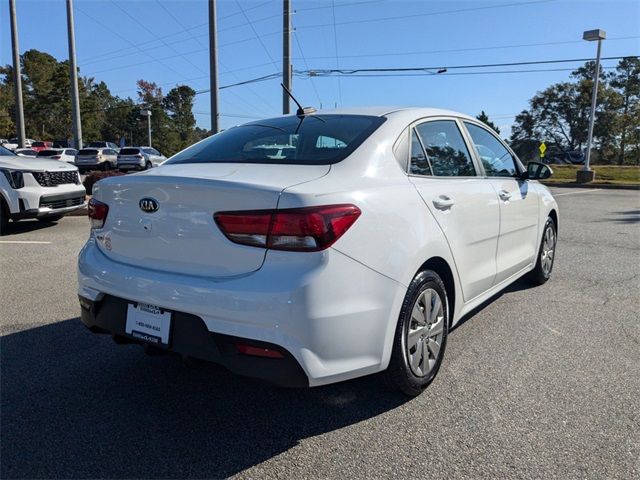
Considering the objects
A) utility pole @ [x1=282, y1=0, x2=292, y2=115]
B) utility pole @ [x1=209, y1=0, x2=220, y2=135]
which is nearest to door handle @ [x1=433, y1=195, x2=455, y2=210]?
utility pole @ [x1=209, y1=0, x2=220, y2=135]

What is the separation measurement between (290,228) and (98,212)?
4.19 ft

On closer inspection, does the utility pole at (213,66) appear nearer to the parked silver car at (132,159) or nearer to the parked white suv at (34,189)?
the parked white suv at (34,189)

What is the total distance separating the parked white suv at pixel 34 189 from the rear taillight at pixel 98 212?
226 inches

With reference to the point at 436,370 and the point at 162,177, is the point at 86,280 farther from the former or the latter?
the point at 436,370

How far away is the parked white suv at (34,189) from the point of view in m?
7.74

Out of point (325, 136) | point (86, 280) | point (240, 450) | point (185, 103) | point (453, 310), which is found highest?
point (185, 103)

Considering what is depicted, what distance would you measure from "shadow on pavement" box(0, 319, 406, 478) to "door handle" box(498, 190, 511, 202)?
1.77 metres

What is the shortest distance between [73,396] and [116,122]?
308ft

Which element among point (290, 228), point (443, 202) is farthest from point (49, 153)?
point (290, 228)

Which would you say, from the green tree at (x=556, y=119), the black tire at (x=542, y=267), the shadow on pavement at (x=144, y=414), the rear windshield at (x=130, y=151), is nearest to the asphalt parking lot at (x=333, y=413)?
the shadow on pavement at (x=144, y=414)

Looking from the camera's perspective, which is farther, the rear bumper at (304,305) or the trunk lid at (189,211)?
the trunk lid at (189,211)

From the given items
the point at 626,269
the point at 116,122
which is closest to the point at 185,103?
the point at 116,122

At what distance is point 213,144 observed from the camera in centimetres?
338

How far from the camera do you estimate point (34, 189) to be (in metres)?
7.90
